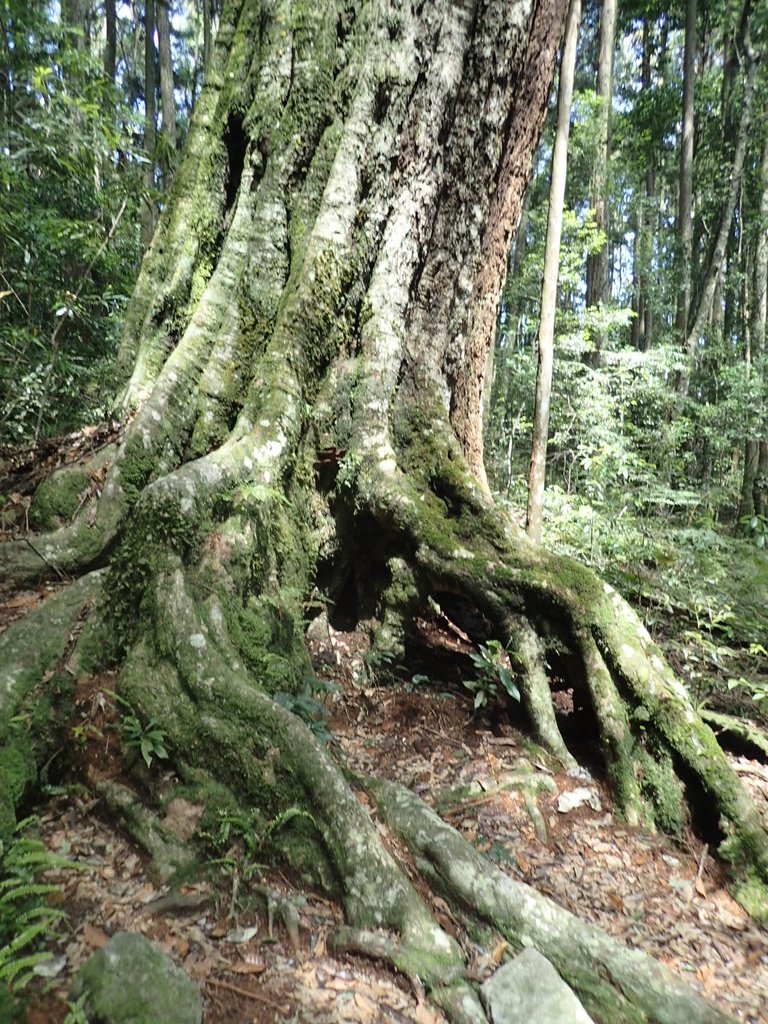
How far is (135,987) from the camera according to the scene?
177 cm

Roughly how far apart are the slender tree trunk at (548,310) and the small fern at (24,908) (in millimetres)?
6512

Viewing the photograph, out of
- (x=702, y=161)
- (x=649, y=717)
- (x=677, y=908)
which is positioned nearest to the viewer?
(x=677, y=908)

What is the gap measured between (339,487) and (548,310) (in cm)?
502

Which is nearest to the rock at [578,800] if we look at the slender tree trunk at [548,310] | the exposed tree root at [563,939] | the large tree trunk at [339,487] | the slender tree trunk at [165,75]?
the large tree trunk at [339,487]

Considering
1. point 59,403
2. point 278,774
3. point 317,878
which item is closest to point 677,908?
point 317,878

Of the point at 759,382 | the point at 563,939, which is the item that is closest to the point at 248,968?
the point at 563,939

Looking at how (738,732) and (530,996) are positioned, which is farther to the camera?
(738,732)

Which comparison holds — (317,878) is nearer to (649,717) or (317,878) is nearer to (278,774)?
(278,774)

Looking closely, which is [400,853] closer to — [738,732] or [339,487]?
[339,487]

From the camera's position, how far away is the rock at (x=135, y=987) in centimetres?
172

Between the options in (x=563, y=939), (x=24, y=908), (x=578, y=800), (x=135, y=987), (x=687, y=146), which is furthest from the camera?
A: (x=687, y=146)

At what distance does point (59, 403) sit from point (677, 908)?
7101 millimetres

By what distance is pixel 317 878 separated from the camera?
243 centimetres

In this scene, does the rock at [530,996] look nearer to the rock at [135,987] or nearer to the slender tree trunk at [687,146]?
the rock at [135,987]
